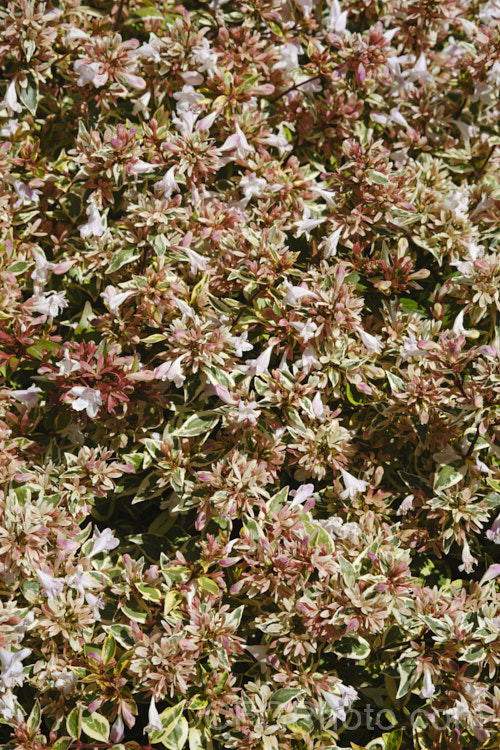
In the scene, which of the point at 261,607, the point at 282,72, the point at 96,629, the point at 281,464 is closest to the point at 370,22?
the point at 282,72

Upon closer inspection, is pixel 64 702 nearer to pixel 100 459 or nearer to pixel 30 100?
pixel 100 459

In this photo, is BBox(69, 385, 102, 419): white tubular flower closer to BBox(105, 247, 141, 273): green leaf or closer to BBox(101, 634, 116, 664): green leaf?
BBox(105, 247, 141, 273): green leaf

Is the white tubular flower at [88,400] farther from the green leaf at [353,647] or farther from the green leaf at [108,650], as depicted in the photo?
the green leaf at [353,647]

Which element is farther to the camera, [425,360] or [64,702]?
[425,360]

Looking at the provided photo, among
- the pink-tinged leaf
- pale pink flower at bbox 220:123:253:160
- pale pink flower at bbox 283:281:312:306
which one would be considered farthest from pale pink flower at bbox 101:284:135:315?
the pink-tinged leaf

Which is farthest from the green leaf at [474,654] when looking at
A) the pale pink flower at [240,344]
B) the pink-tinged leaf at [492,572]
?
the pale pink flower at [240,344]
